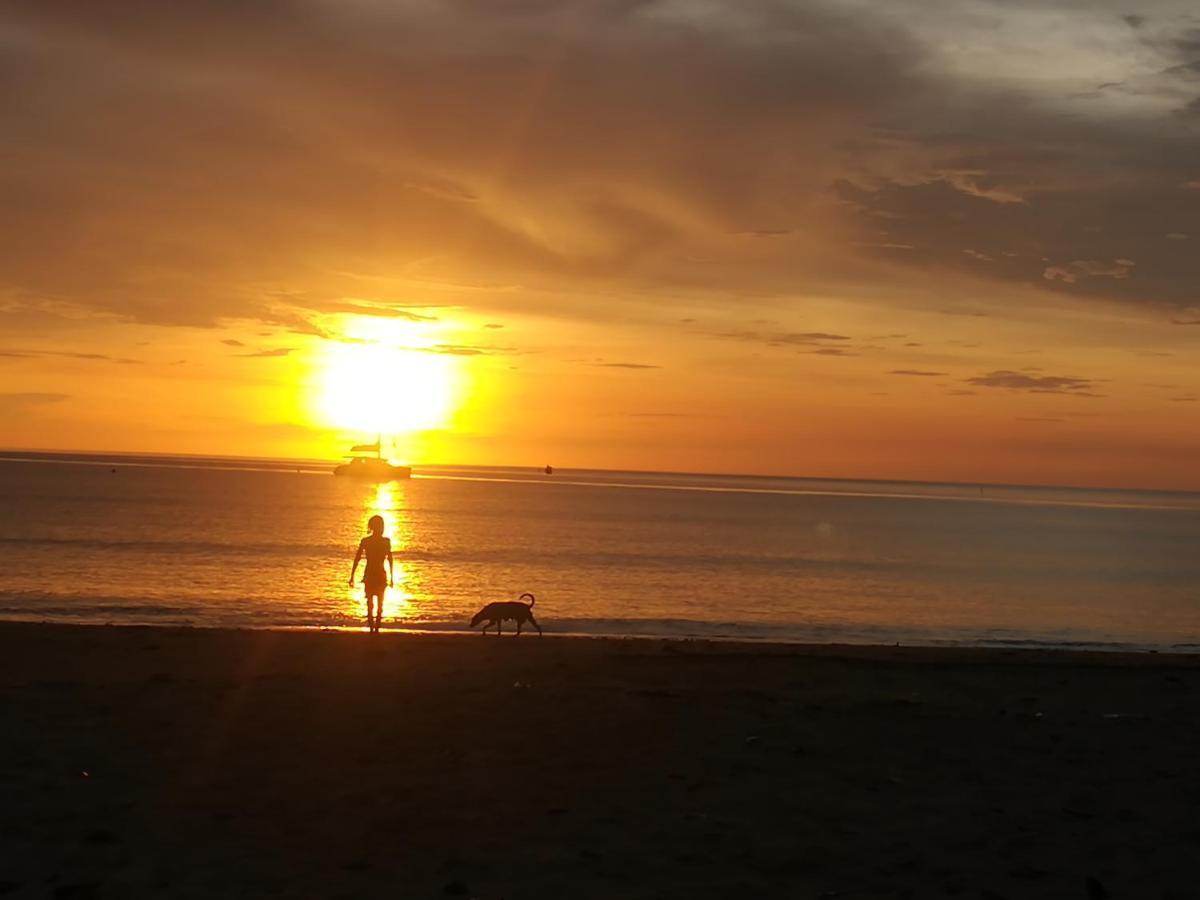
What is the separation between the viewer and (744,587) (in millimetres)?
50156

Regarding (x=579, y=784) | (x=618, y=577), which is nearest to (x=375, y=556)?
(x=579, y=784)

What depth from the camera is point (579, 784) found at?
10375 millimetres

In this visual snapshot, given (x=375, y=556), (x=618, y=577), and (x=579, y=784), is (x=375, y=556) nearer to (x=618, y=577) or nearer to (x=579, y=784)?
(x=579, y=784)

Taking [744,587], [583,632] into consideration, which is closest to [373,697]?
[583,632]

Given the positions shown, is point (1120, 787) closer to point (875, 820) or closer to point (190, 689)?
point (875, 820)

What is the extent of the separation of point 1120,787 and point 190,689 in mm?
10443

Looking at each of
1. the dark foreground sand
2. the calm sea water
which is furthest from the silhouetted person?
the calm sea water

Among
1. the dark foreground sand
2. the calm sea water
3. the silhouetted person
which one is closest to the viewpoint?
the dark foreground sand

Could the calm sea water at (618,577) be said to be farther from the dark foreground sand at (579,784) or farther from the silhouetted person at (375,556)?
the dark foreground sand at (579,784)

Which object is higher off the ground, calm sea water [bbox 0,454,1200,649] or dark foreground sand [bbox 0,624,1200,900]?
calm sea water [bbox 0,454,1200,649]

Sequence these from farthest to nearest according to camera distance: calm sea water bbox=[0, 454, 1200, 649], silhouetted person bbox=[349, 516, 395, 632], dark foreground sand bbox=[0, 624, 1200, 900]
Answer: calm sea water bbox=[0, 454, 1200, 649] → silhouetted person bbox=[349, 516, 395, 632] → dark foreground sand bbox=[0, 624, 1200, 900]

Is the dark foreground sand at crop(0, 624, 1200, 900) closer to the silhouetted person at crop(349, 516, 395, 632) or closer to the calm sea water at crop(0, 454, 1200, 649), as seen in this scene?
the silhouetted person at crop(349, 516, 395, 632)

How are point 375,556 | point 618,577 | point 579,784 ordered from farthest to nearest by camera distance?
1. point 618,577
2. point 375,556
3. point 579,784

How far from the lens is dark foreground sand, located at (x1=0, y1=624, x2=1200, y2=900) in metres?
8.12
